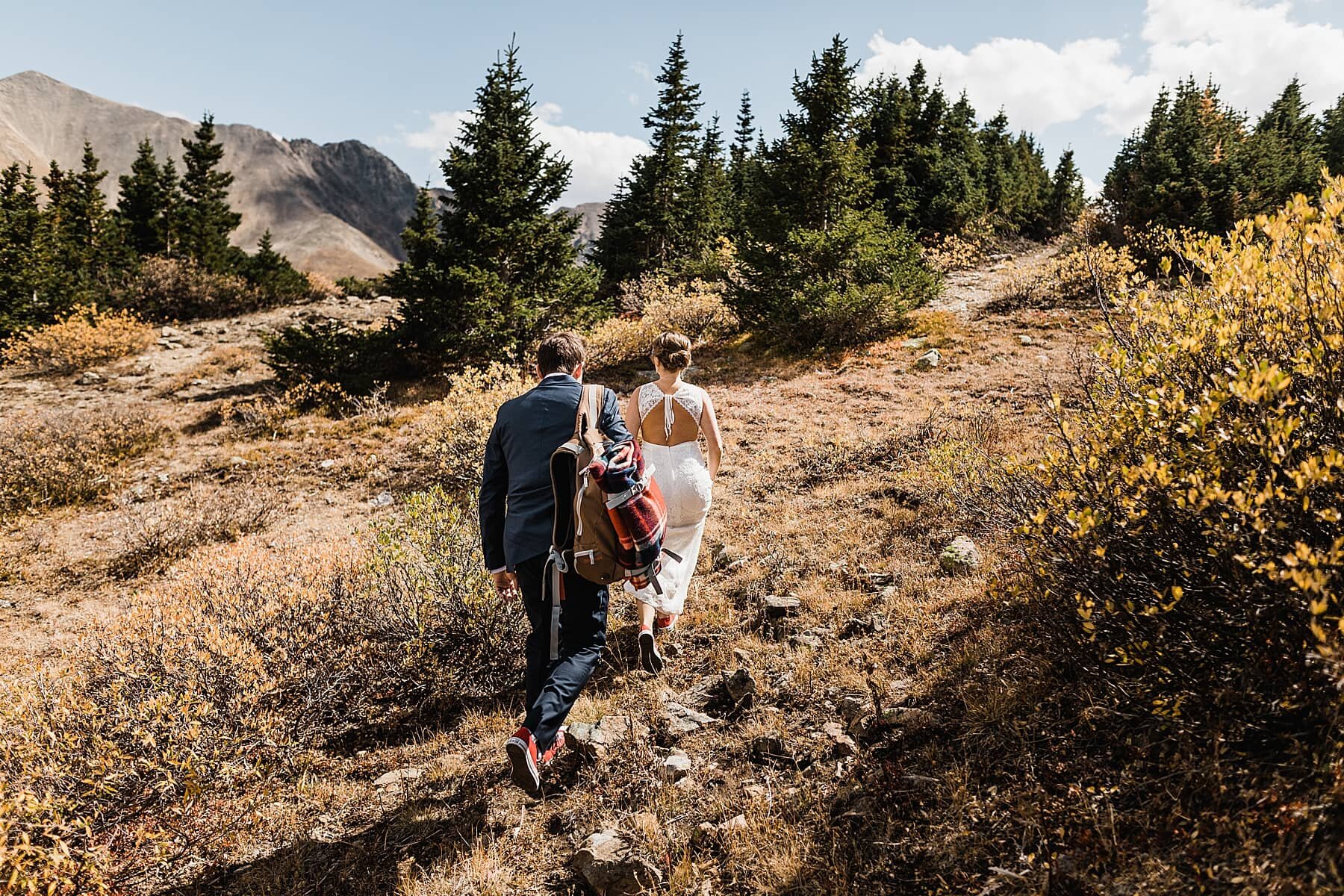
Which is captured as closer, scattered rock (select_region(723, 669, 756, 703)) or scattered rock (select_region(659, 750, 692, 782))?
scattered rock (select_region(659, 750, 692, 782))

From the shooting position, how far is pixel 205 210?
26.3 m

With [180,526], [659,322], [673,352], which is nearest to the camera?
[673,352]

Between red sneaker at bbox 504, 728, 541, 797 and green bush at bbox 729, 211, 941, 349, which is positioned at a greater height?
green bush at bbox 729, 211, 941, 349

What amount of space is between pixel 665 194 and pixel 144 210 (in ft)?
71.1

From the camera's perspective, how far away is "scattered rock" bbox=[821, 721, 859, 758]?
3082 mm

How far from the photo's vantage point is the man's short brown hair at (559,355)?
3285 mm

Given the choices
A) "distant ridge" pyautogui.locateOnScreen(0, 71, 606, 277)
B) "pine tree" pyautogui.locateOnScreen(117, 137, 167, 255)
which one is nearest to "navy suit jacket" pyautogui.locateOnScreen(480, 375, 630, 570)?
"pine tree" pyautogui.locateOnScreen(117, 137, 167, 255)

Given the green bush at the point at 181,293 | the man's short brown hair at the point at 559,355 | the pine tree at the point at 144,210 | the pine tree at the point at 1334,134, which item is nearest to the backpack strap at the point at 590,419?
the man's short brown hair at the point at 559,355

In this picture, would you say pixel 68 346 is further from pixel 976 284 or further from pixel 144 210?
pixel 976 284

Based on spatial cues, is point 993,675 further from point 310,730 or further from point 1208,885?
point 310,730

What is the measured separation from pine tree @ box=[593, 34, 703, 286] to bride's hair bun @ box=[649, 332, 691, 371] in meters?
18.7

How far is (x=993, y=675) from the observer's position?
10.6 ft

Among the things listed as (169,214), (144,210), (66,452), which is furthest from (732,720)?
(144,210)

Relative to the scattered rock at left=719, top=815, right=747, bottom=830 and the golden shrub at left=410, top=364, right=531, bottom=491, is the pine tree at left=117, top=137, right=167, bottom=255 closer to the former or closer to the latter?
the golden shrub at left=410, top=364, right=531, bottom=491
